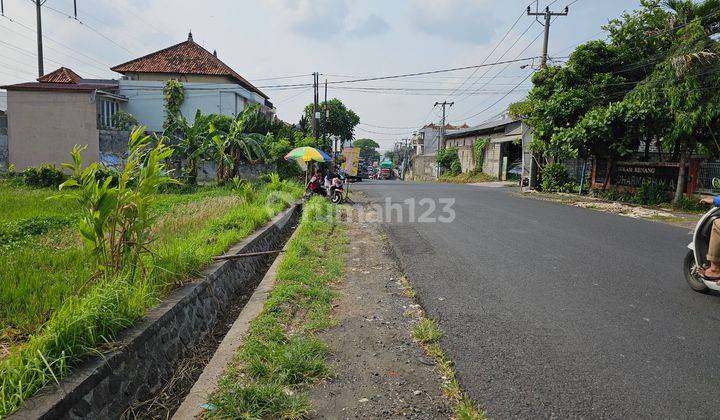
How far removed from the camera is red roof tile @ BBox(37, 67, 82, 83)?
29.0 metres

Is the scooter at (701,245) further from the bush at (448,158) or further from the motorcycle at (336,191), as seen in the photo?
the bush at (448,158)

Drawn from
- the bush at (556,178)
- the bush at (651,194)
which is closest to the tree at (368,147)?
the bush at (556,178)

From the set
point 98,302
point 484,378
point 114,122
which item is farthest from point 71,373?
point 114,122

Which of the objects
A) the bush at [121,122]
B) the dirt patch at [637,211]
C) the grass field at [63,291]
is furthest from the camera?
the bush at [121,122]

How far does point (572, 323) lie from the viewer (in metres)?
4.59

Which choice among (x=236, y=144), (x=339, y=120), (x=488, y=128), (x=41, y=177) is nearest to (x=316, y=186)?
(x=236, y=144)

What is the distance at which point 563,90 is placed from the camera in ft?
66.3

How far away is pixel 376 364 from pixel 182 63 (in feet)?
119

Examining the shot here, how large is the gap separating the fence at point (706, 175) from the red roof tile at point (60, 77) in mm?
33357

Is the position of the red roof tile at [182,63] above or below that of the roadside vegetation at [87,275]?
above

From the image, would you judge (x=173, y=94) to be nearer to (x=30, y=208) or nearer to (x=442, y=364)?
(x=30, y=208)

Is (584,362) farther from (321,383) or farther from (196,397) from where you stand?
(196,397)

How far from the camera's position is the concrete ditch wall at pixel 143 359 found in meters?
2.59

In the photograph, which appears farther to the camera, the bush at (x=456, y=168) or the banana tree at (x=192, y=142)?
the bush at (x=456, y=168)
